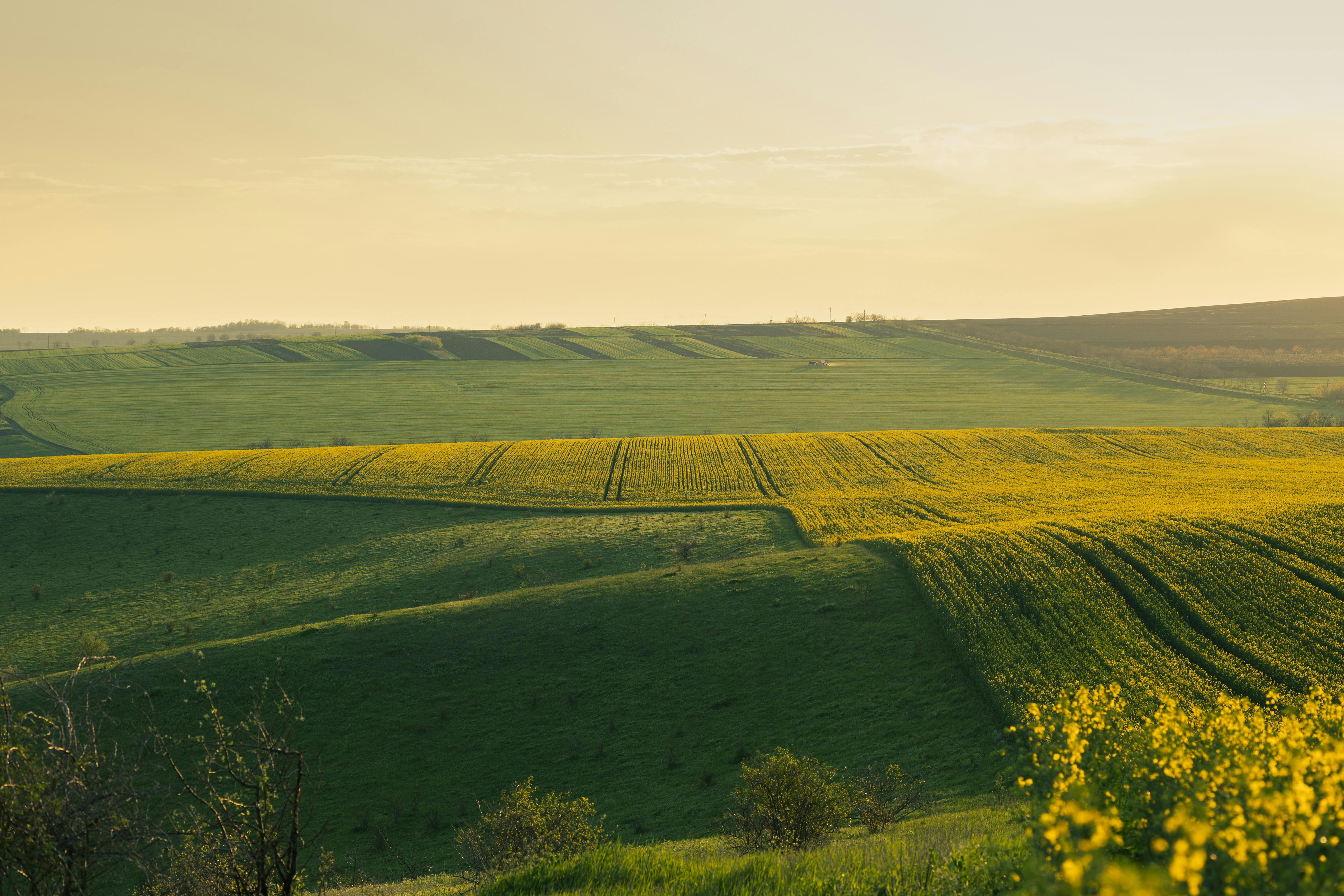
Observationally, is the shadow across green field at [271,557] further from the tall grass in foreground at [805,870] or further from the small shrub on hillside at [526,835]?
the tall grass in foreground at [805,870]

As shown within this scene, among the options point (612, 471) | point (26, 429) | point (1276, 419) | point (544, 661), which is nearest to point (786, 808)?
point (544, 661)

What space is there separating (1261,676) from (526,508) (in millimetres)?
52980

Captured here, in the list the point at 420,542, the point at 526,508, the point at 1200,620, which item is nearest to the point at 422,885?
the point at 1200,620

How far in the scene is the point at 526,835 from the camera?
19.9 meters

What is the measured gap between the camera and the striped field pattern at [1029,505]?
99.0 ft

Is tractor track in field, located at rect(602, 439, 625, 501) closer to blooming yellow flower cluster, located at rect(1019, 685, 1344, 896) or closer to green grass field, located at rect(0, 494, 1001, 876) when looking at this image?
green grass field, located at rect(0, 494, 1001, 876)

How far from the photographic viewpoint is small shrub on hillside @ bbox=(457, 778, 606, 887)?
18.0 m

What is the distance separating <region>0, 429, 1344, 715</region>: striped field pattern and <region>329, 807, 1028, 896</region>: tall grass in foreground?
1489cm

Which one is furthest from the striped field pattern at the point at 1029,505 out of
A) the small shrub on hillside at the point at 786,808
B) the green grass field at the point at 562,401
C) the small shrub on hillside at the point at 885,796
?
the green grass field at the point at 562,401

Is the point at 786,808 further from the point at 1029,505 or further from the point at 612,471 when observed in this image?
the point at 612,471

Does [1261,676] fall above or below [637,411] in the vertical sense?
below

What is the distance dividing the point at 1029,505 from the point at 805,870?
2146 inches

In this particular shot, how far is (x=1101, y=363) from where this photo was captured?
172000mm

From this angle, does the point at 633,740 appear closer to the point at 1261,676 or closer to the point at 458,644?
the point at 458,644
